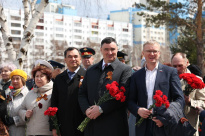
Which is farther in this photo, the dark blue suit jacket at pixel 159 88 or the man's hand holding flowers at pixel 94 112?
the man's hand holding flowers at pixel 94 112

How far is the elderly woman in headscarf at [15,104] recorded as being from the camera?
546 centimetres

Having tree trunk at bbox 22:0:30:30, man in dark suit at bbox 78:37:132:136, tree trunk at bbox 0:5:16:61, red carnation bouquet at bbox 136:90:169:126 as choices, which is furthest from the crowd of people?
tree trunk at bbox 22:0:30:30

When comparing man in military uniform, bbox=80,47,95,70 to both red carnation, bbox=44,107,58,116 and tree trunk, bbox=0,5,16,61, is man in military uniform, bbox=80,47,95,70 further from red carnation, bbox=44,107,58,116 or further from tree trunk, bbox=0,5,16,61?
red carnation, bbox=44,107,58,116

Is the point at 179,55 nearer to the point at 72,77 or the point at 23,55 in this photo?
the point at 72,77

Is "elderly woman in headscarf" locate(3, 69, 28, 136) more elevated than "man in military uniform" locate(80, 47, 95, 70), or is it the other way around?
"man in military uniform" locate(80, 47, 95, 70)

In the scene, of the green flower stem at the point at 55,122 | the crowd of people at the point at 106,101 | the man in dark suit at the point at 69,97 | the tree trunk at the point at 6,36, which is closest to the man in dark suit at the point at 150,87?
the crowd of people at the point at 106,101

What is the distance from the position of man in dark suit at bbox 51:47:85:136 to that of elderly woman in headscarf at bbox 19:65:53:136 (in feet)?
0.60

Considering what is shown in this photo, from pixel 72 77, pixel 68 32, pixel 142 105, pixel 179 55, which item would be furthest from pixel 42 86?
pixel 68 32

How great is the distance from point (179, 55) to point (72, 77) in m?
1.82

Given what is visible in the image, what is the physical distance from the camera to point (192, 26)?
65.7 ft

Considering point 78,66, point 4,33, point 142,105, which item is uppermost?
point 4,33

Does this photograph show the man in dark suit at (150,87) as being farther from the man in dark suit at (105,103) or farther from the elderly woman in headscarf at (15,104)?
the elderly woman in headscarf at (15,104)

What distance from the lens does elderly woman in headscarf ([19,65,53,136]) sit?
16.8 ft

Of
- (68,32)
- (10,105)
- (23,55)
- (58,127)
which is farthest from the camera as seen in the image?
(68,32)
